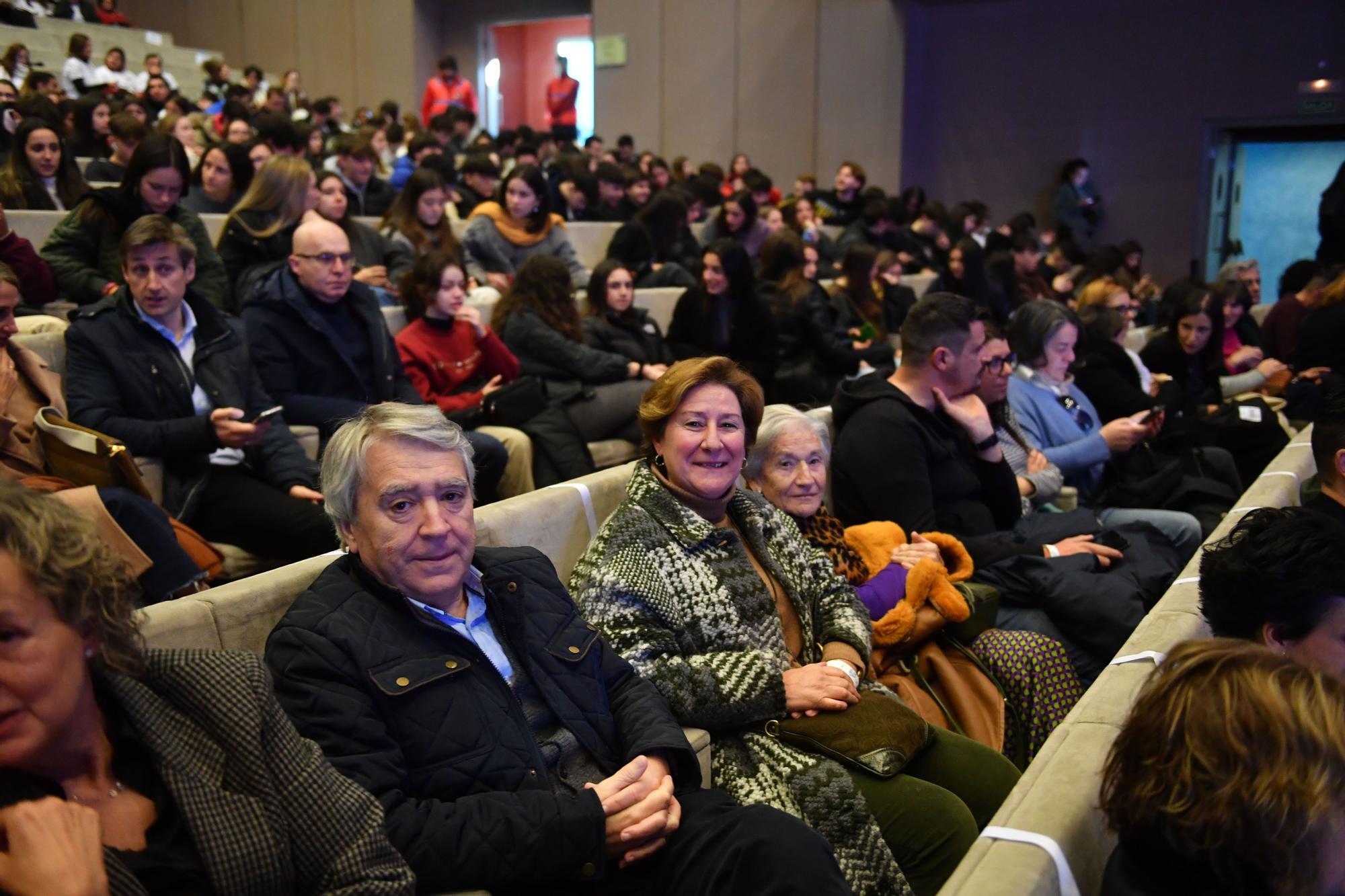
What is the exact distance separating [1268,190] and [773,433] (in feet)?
35.1

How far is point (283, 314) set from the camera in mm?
3588

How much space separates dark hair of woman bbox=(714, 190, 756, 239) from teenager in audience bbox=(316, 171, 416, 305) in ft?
9.40

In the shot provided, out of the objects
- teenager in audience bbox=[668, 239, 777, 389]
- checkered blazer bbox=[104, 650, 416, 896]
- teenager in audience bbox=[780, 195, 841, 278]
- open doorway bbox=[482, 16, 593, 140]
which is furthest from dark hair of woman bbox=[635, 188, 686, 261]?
open doorway bbox=[482, 16, 593, 140]

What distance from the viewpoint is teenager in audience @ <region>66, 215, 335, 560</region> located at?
2918 mm

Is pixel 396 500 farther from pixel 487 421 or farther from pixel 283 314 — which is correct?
pixel 487 421

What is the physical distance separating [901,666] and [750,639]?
55 centimetres

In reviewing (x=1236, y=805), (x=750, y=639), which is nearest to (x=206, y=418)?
(x=750, y=639)

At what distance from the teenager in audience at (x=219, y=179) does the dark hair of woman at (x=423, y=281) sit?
169 centimetres

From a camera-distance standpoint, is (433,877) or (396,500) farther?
(396,500)

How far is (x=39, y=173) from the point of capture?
17.9 ft

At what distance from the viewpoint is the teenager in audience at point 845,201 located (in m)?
10.2

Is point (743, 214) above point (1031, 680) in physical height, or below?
above

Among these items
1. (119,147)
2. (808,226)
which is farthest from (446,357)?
(808,226)

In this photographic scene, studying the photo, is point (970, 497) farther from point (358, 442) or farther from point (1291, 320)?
point (1291, 320)
